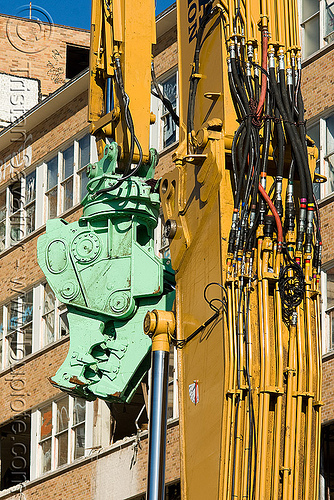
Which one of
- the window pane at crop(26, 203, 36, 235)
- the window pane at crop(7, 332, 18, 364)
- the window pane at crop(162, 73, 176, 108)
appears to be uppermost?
the window pane at crop(162, 73, 176, 108)

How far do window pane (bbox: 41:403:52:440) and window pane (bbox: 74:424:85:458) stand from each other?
116 centimetres

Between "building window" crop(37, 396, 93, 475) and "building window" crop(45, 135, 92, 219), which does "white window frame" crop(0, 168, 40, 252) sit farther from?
"building window" crop(37, 396, 93, 475)

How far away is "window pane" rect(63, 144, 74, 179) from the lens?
1133 inches

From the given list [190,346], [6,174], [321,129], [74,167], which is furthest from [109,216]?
[6,174]

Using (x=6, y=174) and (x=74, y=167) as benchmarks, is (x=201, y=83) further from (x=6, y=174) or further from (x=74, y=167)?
(x=6, y=174)

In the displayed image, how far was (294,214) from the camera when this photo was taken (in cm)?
796

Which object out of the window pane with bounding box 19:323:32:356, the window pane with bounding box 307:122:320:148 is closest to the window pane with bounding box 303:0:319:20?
the window pane with bounding box 307:122:320:148

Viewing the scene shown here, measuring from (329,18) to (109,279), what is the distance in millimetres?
13279

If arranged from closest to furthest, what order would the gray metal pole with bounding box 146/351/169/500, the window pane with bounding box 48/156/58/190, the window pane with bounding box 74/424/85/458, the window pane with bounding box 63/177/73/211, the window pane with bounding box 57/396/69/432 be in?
1. the gray metal pole with bounding box 146/351/169/500
2. the window pane with bounding box 74/424/85/458
3. the window pane with bounding box 57/396/69/432
4. the window pane with bounding box 63/177/73/211
5. the window pane with bounding box 48/156/58/190

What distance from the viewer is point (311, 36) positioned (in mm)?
22234

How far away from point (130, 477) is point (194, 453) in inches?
613

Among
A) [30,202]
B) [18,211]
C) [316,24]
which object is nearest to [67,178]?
[30,202]

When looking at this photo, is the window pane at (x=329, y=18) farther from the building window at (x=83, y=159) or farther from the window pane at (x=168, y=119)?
the building window at (x=83, y=159)

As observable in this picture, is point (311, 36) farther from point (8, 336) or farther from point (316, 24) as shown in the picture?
point (8, 336)
